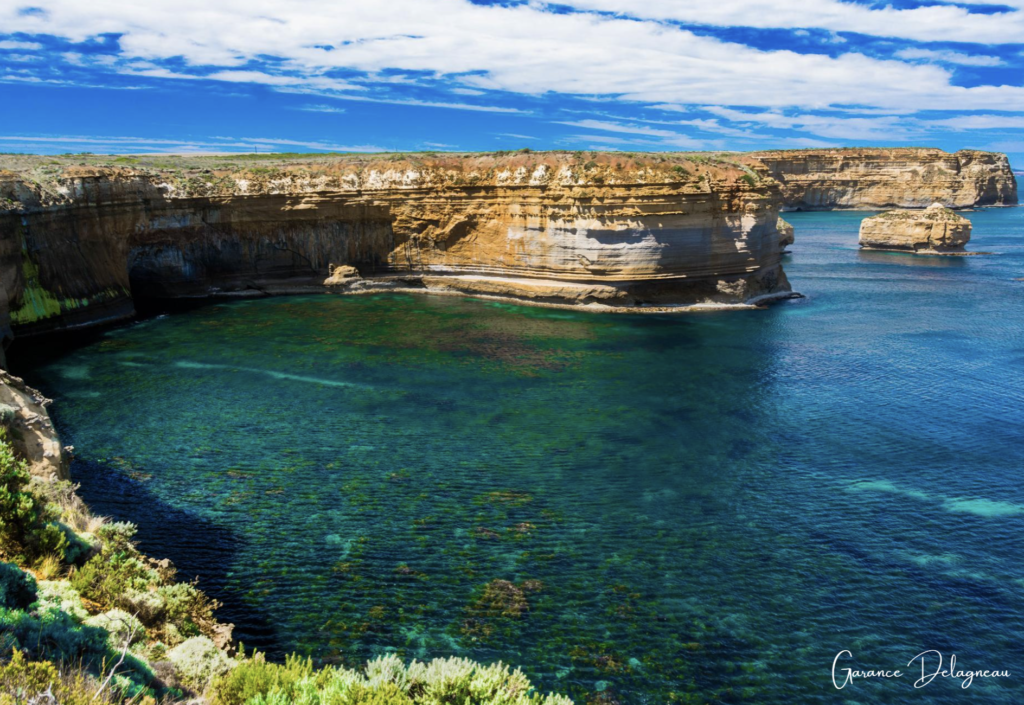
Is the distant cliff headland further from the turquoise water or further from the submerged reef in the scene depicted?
the submerged reef

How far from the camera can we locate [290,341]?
4403 centimetres

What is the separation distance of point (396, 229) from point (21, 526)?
50.2 m

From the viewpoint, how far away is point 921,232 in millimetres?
90688

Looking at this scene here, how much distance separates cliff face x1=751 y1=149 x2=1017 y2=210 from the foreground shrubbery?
544 ft

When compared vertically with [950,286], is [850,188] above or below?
above

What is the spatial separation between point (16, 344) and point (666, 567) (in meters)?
41.4

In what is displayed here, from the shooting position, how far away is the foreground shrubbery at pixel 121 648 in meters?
9.48

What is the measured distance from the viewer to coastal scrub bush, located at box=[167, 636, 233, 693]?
11.3 m

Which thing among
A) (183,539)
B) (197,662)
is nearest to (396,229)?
(183,539)

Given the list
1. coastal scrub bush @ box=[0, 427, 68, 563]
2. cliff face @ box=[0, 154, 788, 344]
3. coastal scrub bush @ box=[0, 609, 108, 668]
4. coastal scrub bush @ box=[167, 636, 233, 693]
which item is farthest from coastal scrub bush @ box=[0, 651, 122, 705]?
cliff face @ box=[0, 154, 788, 344]

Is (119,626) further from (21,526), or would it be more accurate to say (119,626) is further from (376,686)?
(376,686)

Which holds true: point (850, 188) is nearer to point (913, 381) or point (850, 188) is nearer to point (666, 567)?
point (913, 381)

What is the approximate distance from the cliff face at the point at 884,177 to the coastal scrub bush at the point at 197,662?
166810 millimetres

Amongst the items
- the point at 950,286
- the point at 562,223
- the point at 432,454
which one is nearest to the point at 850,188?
the point at 950,286
